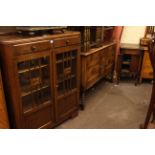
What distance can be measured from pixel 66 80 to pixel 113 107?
889mm

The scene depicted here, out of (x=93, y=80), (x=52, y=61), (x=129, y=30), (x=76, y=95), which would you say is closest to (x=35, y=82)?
(x=52, y=61)

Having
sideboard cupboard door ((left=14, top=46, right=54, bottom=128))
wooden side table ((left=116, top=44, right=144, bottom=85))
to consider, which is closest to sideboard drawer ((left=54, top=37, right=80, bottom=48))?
sideboard cupboard door ((left=14, top=46, right=54, bottom=128))

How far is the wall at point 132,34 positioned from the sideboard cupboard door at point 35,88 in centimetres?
224

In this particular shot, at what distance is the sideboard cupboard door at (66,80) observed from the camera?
1785 millimetres

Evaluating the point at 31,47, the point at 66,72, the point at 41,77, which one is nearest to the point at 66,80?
the point at 66,72

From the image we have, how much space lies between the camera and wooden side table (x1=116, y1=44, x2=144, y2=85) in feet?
10.1

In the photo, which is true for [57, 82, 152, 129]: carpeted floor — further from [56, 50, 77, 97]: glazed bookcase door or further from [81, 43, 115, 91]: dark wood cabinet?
[56, 50, 77, 97]: glazed bookcase door

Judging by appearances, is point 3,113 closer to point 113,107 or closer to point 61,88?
point 61,88

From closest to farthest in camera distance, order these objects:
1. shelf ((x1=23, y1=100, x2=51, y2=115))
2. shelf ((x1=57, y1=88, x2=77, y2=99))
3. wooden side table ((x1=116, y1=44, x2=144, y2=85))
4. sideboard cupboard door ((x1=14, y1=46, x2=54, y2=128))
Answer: sideboard cupboard door ((x1=14, y1=46, x2=54, y2=128)), shelf ((x1=23, y1=100, x2=51, y2=115)), shelf ((x1=57, y1=88, x2=77, y2=99)), wooden side table ((x1=116, y1=44, x2=144, y2=85))

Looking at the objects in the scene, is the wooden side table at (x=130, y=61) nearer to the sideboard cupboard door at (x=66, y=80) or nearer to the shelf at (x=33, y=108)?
the sideboard cupboard door at (x=66, y=80)

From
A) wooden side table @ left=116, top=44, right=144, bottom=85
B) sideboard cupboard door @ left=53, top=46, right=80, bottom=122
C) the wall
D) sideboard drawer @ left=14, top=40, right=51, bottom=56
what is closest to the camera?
sideboard drawer @ left=14, top=40, right=51, bottom=56

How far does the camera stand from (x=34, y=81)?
1609 mm

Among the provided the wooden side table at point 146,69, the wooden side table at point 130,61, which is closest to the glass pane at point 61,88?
the wooden side table at point 130,61

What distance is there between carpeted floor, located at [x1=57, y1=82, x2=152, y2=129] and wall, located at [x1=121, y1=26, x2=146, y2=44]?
0.87 meters
